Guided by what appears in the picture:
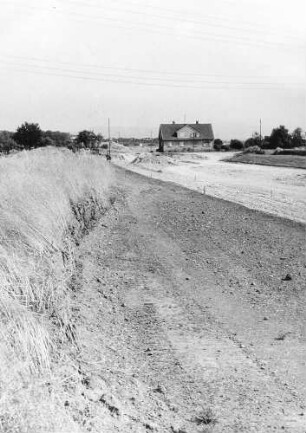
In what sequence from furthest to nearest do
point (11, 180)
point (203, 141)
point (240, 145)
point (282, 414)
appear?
1. point (203, 141)
2. point (240, 145)
3. point (11, 180)
4. point (282, 414)

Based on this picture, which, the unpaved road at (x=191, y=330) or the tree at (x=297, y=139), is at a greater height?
the tree at (x=297, y=139)

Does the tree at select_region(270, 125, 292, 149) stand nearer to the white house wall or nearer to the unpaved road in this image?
the white house wall

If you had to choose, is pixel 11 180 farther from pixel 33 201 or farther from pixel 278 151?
pixel 278 151

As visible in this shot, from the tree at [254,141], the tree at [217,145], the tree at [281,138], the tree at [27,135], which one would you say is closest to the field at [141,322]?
the tree at [27,135]

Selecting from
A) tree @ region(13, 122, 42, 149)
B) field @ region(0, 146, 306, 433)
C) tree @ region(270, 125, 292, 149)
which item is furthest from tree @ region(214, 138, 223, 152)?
field @ region(0, 146, 306, 433)

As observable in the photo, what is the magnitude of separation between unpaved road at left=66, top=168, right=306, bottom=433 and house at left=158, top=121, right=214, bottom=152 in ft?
348

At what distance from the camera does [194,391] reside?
5824 millimetres

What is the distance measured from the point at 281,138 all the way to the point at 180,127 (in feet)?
99.5

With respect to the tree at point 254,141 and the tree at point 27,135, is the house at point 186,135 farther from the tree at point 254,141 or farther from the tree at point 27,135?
the tree at point 27,135

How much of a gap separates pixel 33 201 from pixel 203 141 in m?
114

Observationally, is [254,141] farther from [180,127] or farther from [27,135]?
[27,135]

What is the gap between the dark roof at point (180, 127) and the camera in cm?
11956

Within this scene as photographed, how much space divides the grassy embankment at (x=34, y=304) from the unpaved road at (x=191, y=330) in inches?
12.5

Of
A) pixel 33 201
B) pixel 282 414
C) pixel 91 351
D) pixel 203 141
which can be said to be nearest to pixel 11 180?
pixel 33 201
